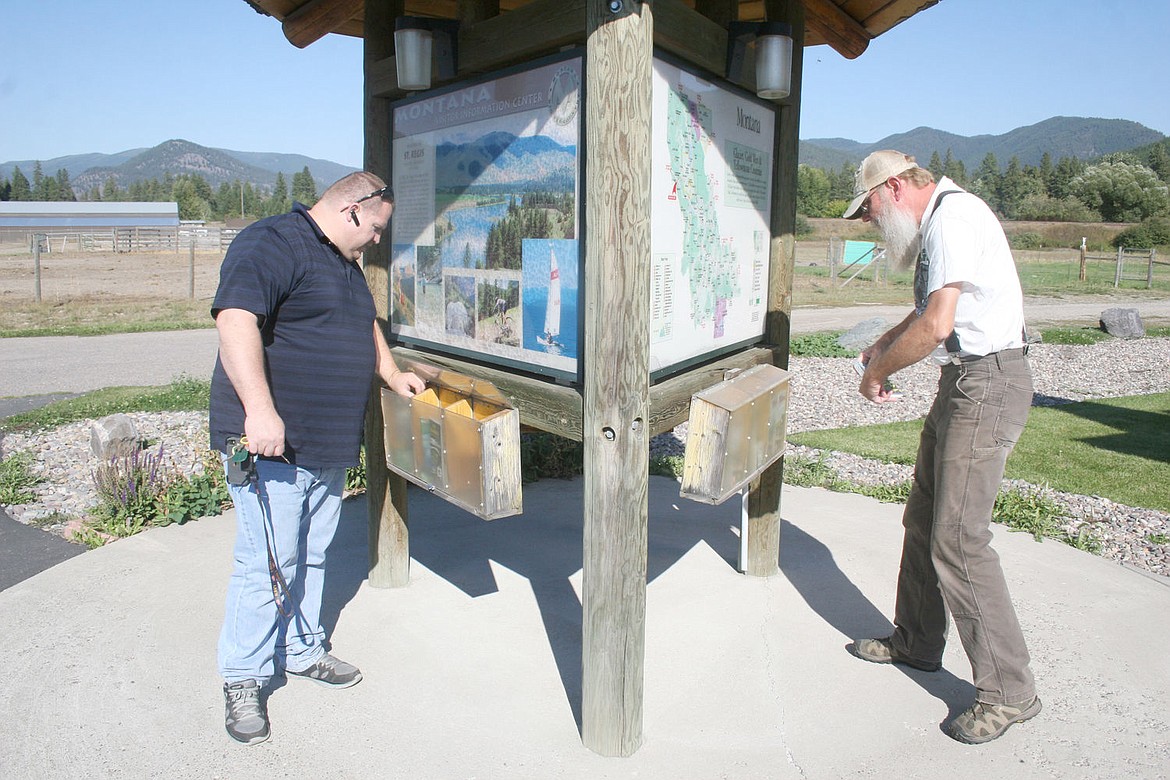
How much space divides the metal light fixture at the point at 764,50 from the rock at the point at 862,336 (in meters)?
10.4

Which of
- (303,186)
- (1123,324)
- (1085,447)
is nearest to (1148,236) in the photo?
(1123,324)

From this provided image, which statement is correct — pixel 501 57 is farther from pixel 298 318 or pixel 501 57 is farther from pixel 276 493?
pixel 276 493

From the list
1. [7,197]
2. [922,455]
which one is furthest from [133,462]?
→ [7,197]

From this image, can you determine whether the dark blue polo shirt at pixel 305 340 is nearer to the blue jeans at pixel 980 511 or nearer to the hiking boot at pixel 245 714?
the hiking boot at pixel 245 714

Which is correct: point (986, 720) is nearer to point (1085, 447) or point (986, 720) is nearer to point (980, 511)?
point (980, 511)

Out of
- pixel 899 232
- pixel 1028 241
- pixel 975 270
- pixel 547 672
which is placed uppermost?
pixel 1028 241

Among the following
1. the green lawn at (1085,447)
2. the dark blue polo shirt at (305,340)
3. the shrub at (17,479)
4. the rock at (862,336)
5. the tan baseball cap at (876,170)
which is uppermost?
the tan baseball cap at (876,170)

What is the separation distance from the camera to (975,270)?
9.57 feet

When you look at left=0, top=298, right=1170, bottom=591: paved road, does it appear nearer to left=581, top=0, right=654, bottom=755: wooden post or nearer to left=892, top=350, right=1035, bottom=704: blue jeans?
left=581, top=0, right=654, bottom=755: wooden post

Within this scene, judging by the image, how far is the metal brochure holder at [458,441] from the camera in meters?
3.06

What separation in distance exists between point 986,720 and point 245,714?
2.50m

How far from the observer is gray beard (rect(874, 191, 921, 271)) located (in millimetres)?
3201

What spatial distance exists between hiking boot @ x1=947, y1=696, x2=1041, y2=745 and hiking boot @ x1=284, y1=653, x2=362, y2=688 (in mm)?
2154

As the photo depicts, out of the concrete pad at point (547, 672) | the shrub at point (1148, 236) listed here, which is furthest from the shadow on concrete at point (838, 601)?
the shrub at point (1148, 236)
